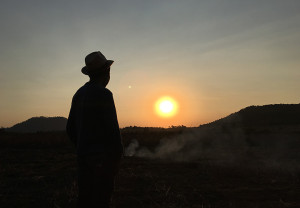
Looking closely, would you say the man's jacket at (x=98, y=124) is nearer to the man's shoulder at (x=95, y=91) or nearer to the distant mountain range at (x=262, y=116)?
the man's shoulder at (x=95, y=91)

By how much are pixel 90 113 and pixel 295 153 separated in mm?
17655

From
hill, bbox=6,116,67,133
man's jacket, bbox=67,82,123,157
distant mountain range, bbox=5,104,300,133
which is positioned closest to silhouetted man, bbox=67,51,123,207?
man's jacket, bbox=67,82,123,157

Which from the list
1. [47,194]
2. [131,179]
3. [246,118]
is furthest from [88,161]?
[246,118]

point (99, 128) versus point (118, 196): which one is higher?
point (99, 128)

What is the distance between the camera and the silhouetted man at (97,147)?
3.18 meters

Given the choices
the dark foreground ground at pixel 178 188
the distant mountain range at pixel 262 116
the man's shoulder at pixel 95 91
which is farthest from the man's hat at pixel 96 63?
the distant mountain range at pixel 262 116

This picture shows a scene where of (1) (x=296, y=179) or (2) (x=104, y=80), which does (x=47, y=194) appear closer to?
(2) (x=104, y=80)

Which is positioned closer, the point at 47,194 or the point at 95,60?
the point at 95,60

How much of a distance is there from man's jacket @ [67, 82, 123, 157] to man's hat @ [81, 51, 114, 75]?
0.23m

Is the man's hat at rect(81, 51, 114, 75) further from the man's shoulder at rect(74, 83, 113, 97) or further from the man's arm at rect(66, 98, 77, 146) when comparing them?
the man's arm at rect(66, 98, 77, 146)

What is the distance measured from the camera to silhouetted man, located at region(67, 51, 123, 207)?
10.4 ft

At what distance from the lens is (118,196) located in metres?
8.25

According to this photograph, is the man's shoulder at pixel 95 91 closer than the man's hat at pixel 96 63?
Yes

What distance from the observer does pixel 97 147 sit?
3.18 meters
